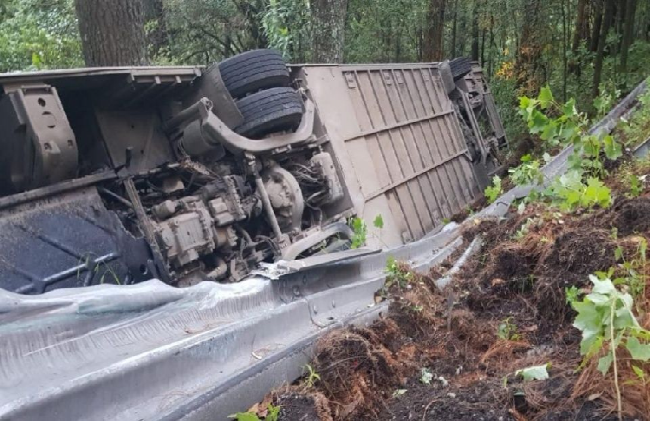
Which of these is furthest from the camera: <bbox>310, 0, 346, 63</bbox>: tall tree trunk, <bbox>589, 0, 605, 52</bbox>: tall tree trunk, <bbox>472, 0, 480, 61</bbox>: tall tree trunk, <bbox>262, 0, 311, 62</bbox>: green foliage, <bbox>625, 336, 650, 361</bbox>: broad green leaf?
<bbox>472, 0, 480, 61</bbox>: tall tree trunk

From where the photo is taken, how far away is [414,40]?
16594mm

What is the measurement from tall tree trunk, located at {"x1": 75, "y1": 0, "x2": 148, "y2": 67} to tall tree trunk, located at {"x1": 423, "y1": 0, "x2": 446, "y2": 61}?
30.9ft

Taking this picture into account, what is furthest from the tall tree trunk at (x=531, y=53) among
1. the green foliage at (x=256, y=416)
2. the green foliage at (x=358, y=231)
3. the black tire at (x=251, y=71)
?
the green foliage at (x=256, y=416)

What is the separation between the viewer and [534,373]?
2.01 meters

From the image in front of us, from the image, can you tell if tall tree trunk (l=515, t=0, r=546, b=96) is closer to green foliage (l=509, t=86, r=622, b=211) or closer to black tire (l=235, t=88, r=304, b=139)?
black tire (l=235, t=88, r=304, b=139)

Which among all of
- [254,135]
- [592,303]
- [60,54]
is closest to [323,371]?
[592,303]

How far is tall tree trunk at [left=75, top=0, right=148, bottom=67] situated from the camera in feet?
22.9

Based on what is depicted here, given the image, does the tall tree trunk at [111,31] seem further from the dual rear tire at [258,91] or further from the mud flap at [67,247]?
the mud flap at [67,247]

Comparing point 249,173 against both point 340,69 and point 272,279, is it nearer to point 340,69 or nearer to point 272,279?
point 340,69

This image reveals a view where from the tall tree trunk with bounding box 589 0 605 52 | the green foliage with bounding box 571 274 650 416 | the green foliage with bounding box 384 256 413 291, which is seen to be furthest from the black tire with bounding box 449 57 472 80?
the green foliage with bounding box 571 274 650 416

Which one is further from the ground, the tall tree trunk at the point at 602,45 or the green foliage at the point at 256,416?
the tall tree trunk at the point at 602,45

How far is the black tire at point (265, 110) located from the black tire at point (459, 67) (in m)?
5.26

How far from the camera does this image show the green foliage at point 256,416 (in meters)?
1.97

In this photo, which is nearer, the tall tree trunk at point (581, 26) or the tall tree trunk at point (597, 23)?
the tall tree trunk at point (597, 23)
